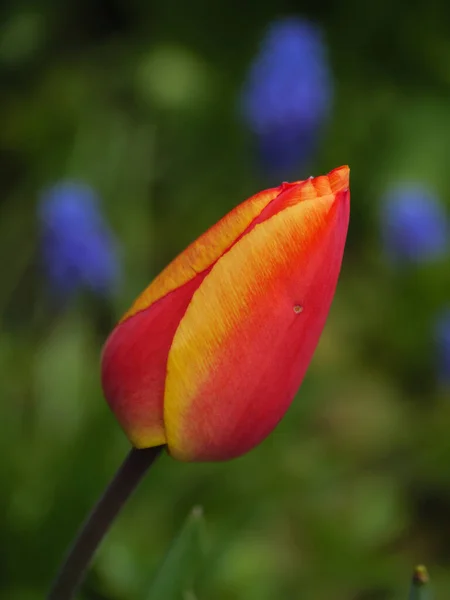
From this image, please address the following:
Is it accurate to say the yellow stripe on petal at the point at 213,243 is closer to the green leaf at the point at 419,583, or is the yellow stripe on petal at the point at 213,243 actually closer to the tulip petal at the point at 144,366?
the tulip petal at the point at 144,366

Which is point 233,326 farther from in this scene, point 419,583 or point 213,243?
point 419,583

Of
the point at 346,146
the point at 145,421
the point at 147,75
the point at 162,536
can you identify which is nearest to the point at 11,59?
the point at 147,75

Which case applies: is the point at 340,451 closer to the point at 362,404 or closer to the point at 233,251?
the point at 362,404

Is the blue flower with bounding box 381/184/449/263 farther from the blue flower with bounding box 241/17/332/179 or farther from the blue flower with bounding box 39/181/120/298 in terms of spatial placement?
the blue flower with bounding box 39/181/120/298

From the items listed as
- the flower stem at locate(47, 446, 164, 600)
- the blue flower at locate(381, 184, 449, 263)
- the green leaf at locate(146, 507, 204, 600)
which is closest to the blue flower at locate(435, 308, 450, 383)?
the blue flower at locate(381, 184, 449, 263)

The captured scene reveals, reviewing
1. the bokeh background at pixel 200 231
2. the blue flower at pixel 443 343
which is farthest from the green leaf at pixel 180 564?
the blue flower at pixel 443 343
